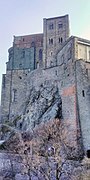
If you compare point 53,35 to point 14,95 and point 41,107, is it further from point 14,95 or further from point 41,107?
point 41,107

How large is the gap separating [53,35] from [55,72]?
1709 cm

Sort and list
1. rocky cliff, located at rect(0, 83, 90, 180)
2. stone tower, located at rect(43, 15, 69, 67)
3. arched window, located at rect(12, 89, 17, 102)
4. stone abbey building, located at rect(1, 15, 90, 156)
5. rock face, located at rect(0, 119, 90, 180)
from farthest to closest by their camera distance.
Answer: stone tower, located at rect(43, 15, 69, 67), arched window, located at rect(12, 89, 17, 102), stone abbey building, located at rect(1, 15, 90, 156), rocky cliff, located at rect(0, 83, 90, 180), rock face, located at rect(0, 119, 90, 180)

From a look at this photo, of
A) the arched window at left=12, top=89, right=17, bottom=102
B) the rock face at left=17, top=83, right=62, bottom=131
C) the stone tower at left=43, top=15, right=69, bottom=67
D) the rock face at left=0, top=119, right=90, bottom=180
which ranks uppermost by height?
the stone tower at left=43, top=15, right=69, bottom=67

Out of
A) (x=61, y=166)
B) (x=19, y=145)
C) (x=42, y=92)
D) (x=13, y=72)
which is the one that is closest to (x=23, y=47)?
(x=13, y=72)

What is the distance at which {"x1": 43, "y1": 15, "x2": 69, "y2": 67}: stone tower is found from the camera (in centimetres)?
7850

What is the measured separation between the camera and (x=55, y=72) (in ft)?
220

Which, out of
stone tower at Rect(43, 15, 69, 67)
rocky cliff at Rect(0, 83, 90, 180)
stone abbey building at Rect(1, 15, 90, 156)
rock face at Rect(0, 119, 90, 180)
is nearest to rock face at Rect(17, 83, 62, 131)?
rocky cliff at Rect(0, 83, 90, 180)

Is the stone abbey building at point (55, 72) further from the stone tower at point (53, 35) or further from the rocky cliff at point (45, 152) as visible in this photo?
the rocky cliff at point (45, 152)

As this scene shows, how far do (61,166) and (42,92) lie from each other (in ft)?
88.5

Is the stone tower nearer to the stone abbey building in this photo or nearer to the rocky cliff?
the stone abbey building

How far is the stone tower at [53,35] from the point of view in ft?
258

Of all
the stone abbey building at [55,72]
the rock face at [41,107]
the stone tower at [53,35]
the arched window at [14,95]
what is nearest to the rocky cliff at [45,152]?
the rock face at [41,107]

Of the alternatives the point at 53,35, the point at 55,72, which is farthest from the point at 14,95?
the point at 53,35

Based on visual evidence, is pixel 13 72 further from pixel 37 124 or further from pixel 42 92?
pixel 37 124
